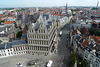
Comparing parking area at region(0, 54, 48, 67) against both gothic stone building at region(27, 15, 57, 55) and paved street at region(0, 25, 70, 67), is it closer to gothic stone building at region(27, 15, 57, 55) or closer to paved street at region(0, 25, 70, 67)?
paved street at region(0, 25, 70, 67)

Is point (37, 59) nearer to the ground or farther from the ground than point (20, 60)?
farther from the ground

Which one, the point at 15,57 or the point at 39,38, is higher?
the point at 39,38

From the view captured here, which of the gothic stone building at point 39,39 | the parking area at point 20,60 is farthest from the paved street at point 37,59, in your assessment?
the gothic stone building at point 39,39

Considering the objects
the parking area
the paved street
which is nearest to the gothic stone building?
the paved street

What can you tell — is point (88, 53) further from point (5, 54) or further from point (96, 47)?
point (5, 54)

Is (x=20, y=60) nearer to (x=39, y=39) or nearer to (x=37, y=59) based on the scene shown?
(x=37, y=59)

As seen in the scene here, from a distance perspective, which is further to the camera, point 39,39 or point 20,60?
point 39,39

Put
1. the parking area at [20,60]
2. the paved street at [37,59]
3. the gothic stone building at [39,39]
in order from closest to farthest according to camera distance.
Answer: the paved street at [37,59]
the parking area at [20,60]
the gothic stone building at [39,39]

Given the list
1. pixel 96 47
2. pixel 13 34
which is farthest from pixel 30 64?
pixel 13 34

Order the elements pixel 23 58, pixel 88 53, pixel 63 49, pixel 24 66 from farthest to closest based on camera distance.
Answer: pixel 63 49 < pixel 23 58 < pixel 24 66 < pixel 88 53

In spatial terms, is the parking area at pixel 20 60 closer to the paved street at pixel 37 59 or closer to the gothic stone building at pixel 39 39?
the paved street at pixel 37 59

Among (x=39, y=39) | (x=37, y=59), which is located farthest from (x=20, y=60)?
(x=39, y=39)
